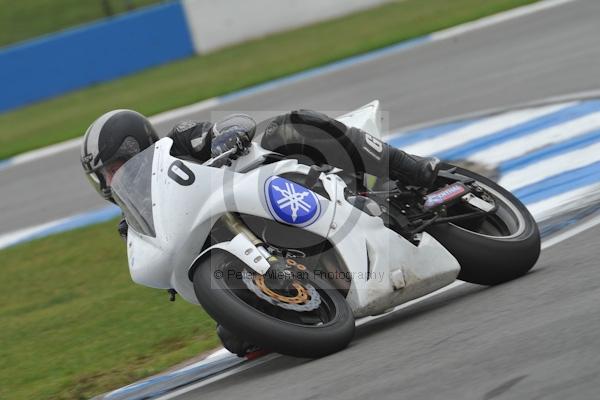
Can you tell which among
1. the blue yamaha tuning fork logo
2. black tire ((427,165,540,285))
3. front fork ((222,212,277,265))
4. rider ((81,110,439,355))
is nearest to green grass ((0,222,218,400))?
rider ((81,110,439,355))

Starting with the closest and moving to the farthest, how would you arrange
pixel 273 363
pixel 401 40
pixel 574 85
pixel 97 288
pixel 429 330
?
1. pixel 429 330
2. pixel 273 363
3. pixel 97 288
4. pixel 574 85
5. pixel 401 40

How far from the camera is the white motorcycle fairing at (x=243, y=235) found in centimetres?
441

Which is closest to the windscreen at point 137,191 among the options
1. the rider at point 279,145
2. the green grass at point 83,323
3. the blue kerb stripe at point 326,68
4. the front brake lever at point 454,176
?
the rider at point 279,145

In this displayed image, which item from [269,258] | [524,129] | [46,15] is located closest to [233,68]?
[46,15]

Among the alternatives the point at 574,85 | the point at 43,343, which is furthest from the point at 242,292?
the point at 574,85

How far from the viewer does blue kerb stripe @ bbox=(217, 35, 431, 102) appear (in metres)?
13.8

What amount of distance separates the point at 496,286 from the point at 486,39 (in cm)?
871

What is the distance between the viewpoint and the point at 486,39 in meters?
13.1

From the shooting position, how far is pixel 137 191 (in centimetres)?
459

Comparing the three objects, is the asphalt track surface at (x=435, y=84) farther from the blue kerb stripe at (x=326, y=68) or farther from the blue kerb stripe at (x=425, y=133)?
the blue kerb stripe at (x=425, y=133)

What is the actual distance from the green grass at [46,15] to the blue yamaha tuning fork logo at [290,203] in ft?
50.9

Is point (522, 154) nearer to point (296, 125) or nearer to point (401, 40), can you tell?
point (296, 125)

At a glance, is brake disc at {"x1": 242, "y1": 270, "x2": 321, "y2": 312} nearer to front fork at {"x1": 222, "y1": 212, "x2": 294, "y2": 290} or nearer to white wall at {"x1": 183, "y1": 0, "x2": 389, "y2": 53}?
front fork at {"x1": 222, "y1": 212, "x2": 294, "y2": 290}

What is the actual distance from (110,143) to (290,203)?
94 centimetres
